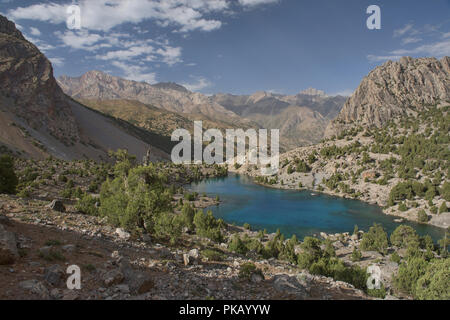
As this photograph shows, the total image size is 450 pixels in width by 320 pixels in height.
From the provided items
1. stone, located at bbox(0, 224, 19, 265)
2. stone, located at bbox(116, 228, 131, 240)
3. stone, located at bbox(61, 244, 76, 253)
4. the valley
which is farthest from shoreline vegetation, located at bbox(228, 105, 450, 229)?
stone, located at bbox(0, 224, 19, 265)

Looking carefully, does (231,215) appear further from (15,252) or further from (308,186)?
(15,252)

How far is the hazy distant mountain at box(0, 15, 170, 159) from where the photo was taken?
66188mm

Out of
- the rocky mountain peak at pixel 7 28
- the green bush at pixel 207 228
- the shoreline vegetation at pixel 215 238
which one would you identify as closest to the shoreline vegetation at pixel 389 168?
the shoreline vegetation at pixel 215 238

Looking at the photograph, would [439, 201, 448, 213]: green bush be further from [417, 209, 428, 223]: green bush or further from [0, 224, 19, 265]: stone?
[0, 224, 19, 265]: stone

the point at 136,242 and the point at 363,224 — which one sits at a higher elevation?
the point at 136,242

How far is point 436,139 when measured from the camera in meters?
90.9

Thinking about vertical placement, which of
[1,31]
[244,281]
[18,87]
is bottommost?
[244,281]

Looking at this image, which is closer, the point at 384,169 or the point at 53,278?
the point at 53,278

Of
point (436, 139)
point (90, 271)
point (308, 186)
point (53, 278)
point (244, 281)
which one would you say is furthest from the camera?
point (308, 186)

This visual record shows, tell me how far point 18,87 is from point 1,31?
30.9m

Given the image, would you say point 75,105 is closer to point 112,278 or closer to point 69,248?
point 69,248

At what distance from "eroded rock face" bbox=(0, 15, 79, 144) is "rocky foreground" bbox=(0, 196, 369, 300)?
257ft

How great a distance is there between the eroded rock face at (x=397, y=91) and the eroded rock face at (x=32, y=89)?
424 ft
